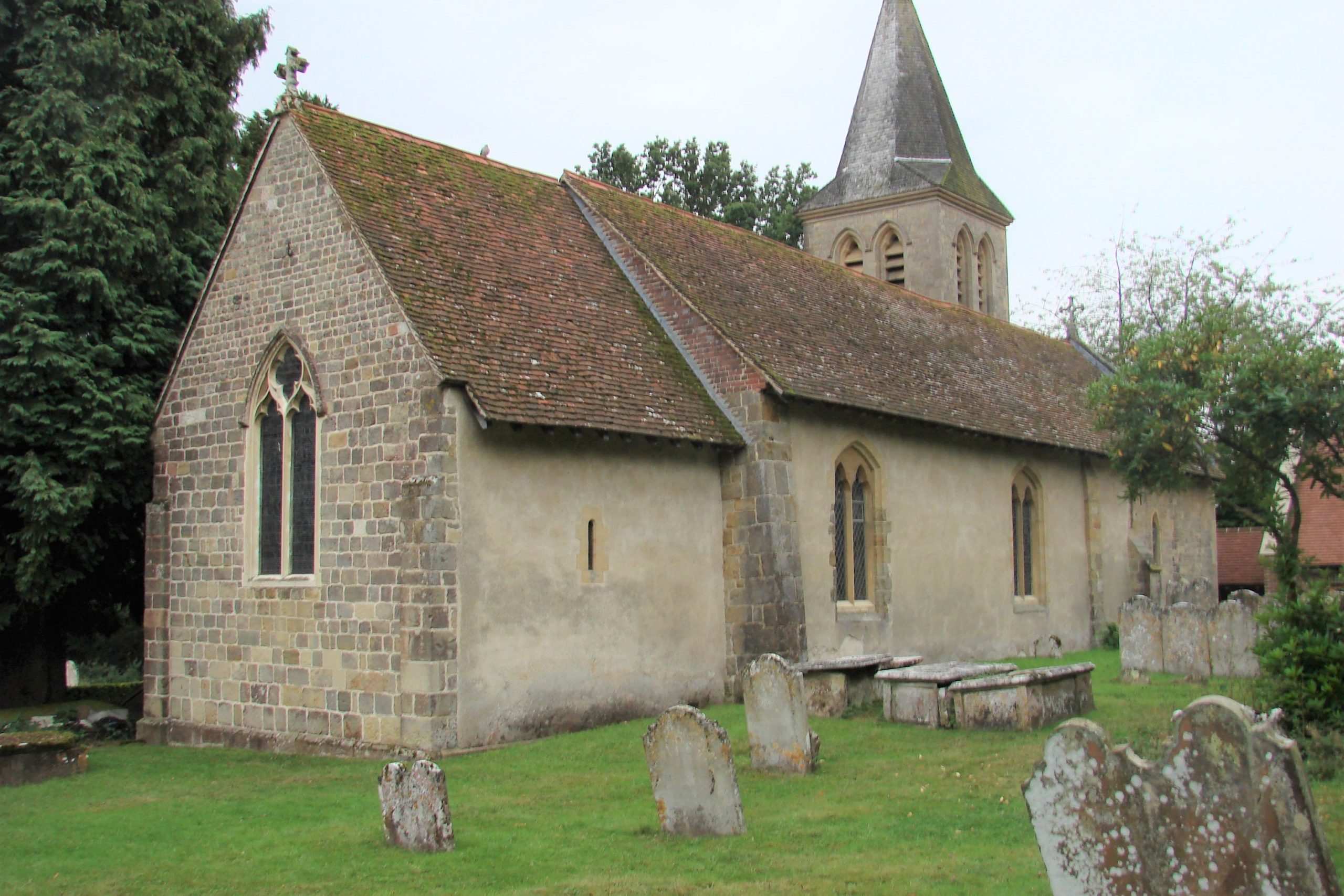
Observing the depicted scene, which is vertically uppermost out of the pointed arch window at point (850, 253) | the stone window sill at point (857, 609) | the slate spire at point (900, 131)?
the slate spire at point (900, 131)

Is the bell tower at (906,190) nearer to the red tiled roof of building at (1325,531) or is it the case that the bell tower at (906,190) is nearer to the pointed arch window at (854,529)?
the red tiled roof of building at (1325,531)

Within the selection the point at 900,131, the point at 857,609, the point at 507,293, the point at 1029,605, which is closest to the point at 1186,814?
the point at 507,293

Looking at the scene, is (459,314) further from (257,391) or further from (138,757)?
(138,757)

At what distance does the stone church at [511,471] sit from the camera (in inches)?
578

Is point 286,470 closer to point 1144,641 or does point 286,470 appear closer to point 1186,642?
point 1144,641

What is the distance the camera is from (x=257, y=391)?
16797 mm

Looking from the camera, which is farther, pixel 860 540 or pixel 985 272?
pixel 985 272

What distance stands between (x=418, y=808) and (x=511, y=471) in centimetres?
631

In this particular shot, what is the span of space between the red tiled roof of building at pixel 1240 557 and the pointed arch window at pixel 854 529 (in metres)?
26.4

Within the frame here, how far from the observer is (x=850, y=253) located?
34.3 metres

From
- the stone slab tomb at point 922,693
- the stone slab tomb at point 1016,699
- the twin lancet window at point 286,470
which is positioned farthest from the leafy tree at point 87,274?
the stone slab tomb at point 1016,699

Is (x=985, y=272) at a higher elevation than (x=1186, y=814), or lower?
higher

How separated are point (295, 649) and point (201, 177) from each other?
30.2 ft

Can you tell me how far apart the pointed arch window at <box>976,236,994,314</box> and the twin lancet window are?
23790 mm
